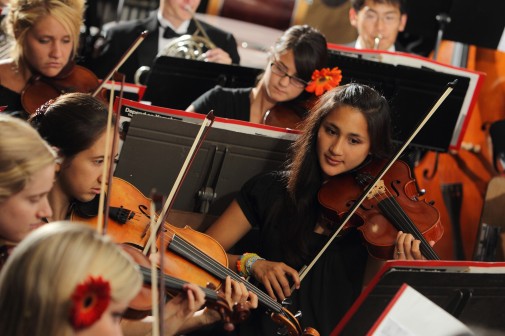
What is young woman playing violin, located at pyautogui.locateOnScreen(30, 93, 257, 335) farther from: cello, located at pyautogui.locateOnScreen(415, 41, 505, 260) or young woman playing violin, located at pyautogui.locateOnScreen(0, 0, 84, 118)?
cello, located at pyautogui.locateOnScreen(415, 41, 505, 260)

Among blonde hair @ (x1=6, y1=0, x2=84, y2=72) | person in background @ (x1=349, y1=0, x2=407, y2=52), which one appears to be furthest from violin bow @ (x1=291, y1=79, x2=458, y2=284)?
person in background @ (x1=349, y1=0, x2=407, y2=52)

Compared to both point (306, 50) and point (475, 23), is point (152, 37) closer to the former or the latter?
point (306, 50)

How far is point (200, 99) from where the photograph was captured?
347 cm

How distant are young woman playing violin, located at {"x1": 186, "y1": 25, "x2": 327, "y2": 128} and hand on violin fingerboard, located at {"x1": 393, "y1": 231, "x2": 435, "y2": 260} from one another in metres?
0.99

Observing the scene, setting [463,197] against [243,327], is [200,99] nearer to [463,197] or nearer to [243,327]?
[243,327]

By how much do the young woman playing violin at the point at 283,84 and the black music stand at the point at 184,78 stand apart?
0.15 m

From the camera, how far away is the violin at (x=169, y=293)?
191 cm

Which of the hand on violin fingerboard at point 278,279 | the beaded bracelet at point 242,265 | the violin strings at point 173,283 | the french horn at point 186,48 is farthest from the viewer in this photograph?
the french horn at point 186,48

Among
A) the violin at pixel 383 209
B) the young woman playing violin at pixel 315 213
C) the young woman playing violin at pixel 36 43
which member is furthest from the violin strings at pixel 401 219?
the young woman playing violin at pixel 36 43

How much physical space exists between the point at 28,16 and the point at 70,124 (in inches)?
41.7

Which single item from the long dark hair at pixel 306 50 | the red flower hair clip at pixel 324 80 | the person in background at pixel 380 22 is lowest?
the red flower hair clip at pixel 324 80

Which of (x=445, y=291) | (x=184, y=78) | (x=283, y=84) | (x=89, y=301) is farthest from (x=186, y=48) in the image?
(x=89, y=301)

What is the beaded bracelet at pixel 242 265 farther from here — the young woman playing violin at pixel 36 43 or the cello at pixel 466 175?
the cello at pixel 466 175

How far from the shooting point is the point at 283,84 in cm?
339
